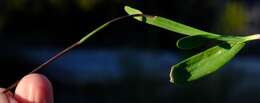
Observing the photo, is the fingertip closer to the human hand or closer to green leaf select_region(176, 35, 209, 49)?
the human hand

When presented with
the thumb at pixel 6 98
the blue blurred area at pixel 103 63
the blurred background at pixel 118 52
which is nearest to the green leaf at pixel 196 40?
the thumb at pixel 6 98

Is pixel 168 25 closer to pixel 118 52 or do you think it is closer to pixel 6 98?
pixel 6 98

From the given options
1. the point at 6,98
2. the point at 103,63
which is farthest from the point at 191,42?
the point at 103,63

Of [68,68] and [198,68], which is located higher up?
[198,68]

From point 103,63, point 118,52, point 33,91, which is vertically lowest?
point 103,63

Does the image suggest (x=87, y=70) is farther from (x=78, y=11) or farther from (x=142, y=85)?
(x=142, y=85)

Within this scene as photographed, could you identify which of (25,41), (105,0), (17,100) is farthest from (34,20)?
(17,100)
